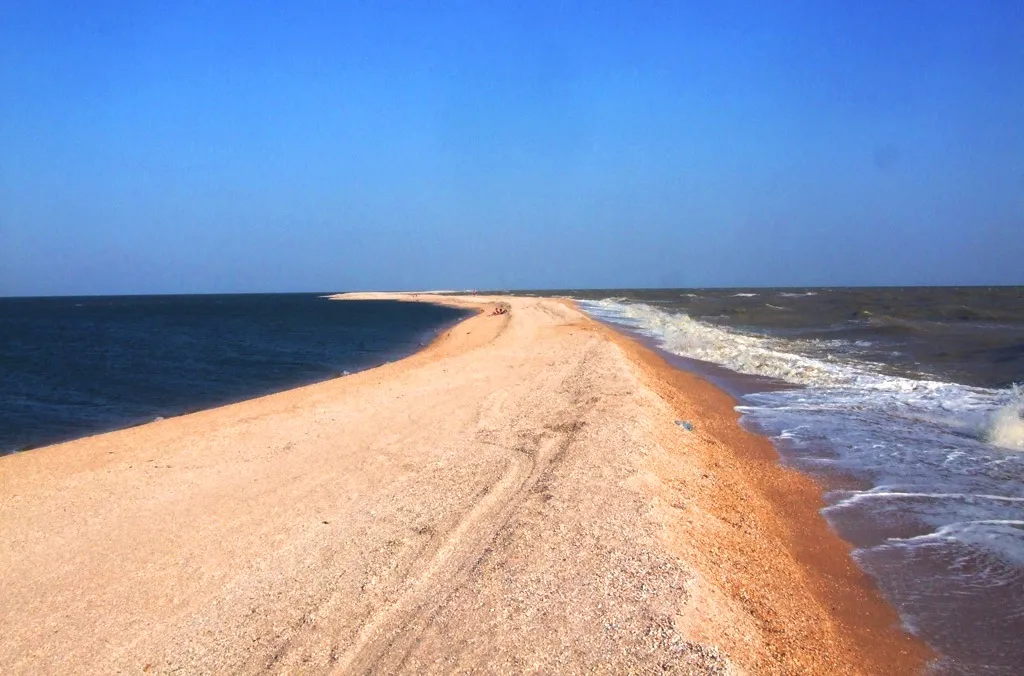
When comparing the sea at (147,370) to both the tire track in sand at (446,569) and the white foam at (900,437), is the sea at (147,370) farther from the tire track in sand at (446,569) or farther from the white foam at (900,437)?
the white foam at (900,437)

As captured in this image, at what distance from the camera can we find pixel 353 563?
204 inches

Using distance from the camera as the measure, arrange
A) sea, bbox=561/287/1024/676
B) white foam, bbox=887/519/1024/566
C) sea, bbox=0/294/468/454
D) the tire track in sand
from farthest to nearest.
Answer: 1. sea, bbox=0/294/468/454
2. white foam, bbox=887/519/1024/566
3. sea, bbox=561/287/1024/676
4. the tire track in sand

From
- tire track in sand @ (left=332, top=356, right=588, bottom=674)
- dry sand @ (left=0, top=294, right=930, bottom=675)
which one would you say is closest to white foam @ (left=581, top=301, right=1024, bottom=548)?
dry sand @ (left=0, top=294, right=930, bottom=675)

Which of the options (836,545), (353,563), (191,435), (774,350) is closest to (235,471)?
(191,435)

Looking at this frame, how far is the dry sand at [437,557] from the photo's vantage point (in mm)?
3992

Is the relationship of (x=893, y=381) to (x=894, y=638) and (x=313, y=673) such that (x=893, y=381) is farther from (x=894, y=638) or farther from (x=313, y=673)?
(x=313, y=673)

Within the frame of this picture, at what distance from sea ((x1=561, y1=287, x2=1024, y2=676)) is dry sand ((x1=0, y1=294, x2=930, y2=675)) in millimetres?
386

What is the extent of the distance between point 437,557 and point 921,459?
6.87 metres

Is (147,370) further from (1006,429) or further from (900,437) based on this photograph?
(1006,429)

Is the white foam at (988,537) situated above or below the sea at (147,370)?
above

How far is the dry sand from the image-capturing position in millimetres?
3992

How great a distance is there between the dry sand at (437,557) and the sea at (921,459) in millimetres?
386

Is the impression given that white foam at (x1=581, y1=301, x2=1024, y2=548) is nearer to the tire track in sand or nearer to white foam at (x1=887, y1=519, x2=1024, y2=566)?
white foam at (x1=887, y1=519, x2=1024, y2=566)

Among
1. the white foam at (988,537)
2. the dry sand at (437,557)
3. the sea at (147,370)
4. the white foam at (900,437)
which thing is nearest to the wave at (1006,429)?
the white foam at (900,437)
